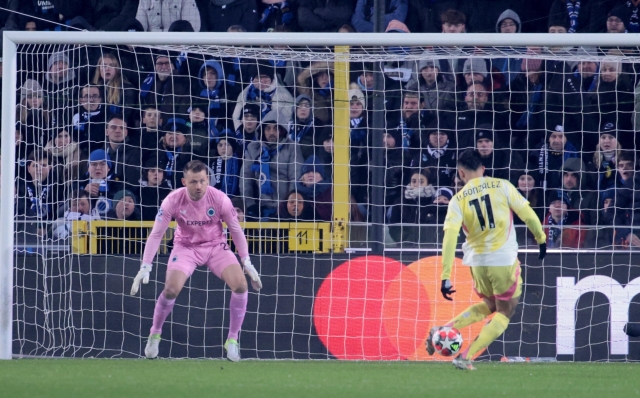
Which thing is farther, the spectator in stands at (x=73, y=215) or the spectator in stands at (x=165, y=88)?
the spectator in stands at (x=165, y=88)

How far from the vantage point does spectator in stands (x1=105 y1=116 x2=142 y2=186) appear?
10242 mm


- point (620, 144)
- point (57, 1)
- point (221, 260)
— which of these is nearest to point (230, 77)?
point (57, 1)

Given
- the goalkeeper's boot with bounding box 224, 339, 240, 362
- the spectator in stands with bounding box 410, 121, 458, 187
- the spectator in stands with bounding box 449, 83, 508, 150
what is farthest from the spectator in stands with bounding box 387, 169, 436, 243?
the goalkeeper's boot with bounding box 224, 339, 240, 362

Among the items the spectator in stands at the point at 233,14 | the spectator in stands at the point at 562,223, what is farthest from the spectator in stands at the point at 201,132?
the spectator in stands at the point at 562,223

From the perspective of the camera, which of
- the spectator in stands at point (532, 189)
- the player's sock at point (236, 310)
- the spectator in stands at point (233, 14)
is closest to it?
the player's sock at point (236, 310)

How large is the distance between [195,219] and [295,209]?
5.87ft

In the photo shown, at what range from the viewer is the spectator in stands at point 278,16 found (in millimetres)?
11734

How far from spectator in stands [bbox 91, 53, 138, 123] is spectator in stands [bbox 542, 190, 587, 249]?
15.1 feet

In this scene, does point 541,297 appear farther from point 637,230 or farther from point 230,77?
point 230,77

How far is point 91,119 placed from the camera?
10.7 meters

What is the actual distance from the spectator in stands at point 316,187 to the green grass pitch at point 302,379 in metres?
2.25

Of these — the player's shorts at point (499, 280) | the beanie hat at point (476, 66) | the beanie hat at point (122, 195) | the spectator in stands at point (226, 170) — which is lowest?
the player's shorts at point (499, 280)

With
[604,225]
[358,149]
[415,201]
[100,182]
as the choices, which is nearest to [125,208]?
[100,182]

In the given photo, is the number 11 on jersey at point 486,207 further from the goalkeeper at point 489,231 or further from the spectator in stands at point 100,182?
the spectator in stands at point 100,182
